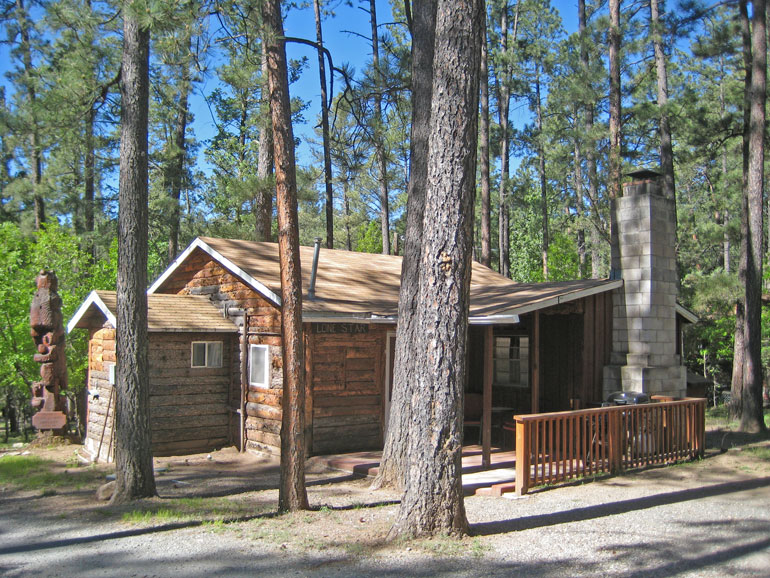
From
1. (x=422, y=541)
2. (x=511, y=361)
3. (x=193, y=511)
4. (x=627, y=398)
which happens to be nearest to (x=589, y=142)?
(x=511, y=361)

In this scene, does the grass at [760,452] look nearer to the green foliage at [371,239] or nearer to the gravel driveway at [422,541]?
the gravel driveway at [422,541]

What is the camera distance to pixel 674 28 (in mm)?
16359

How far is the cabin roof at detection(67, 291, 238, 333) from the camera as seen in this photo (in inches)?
476

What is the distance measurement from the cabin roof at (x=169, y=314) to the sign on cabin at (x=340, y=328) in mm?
2099

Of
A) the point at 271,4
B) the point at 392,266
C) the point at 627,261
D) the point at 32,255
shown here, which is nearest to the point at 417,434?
the point at 271,4

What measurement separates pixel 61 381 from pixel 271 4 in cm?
967

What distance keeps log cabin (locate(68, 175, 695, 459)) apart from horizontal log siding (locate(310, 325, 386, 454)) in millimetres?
19

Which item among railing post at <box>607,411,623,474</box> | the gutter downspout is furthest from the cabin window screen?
the gutter downspout

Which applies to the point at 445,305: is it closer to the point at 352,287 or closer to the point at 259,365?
the point at 259,365

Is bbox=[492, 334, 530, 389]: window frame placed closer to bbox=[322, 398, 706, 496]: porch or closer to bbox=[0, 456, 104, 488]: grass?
bbox=[322, 398, 706, 496]: porch

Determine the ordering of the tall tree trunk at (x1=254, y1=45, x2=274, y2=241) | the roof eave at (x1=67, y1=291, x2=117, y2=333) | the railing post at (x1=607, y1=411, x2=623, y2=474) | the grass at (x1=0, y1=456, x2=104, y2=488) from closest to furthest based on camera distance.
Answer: the railing post at (x1=607, y1=411, x2=623, y2=474) → the grass at (x1=0, y1=456, x2=104, y2=488) → the roof eave at (x1=67, y1=291, x2=117, y2=333) → the tall tree trunk at (x1=254, y1=45, x2=274, y2=241)

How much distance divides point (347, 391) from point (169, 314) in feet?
11.8

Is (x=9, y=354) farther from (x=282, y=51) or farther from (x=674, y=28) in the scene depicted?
(x=674, y=28)

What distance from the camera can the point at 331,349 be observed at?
11633 millimetres
